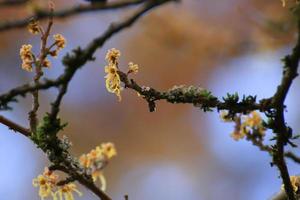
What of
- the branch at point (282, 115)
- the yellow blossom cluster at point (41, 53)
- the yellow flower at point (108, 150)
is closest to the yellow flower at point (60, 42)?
the yellow blossom cluster at point (41, 53)

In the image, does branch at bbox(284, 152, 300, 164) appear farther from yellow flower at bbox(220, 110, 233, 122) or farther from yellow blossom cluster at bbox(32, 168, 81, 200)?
yellow blossom cluster at bbox(32, 168, 81, 200)

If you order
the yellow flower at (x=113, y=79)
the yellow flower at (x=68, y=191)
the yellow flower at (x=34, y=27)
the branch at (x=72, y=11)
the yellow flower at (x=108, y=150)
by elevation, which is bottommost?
the branch at (x=72, y=11)

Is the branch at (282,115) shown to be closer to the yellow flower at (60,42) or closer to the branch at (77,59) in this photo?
the branch at (77,59)

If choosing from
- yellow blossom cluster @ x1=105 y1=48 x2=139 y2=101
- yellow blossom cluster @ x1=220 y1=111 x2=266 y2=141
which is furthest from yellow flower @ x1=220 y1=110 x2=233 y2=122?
yellow blossom cluster @ x1=105 y1=48 x2=139 y2=101

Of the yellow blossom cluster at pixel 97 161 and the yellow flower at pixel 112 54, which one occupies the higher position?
the yellow flower at pixel 112 54

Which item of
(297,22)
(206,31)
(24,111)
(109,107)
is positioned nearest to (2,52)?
(24,111)
